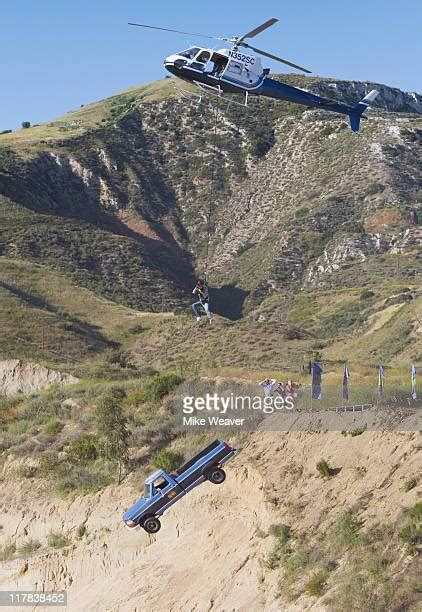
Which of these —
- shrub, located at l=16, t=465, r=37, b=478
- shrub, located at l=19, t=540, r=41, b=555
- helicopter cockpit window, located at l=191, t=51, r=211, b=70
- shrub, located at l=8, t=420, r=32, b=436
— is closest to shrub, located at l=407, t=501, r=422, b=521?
shrub, located at l=19, t=540, r=41, b=555

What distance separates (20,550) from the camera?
35.3 m

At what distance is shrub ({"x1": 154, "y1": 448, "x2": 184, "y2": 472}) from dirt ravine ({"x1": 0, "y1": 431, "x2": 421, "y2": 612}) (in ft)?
3.49

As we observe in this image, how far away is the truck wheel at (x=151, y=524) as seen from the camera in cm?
2919

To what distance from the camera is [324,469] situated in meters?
28.8

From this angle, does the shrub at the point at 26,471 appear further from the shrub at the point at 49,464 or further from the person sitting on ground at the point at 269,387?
the person sitting on ground at the point at 269,387

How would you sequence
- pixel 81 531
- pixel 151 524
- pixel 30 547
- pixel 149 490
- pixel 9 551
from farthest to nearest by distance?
pixel 9 551, pixel 30 547, pixel 81 531, pixel 151 524, pixel 149 490

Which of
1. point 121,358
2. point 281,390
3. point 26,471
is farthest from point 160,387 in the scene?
point 121,358

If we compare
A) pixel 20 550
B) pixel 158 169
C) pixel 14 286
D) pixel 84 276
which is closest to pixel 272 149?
pixel 158 169

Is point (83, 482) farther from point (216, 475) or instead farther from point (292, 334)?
point (292, 334)

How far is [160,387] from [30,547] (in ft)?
26.5

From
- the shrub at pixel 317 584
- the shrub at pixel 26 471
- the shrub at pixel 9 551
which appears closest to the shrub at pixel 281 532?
the shrub at pixel 317 584

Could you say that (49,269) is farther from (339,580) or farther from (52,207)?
(339,580)

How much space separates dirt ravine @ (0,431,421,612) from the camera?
26.9m

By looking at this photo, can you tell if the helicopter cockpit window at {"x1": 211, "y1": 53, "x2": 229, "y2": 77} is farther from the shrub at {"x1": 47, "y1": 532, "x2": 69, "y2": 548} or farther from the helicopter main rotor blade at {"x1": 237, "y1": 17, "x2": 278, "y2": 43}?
the shrub at {"x1": 47, "y1": 532, "x2": 69, "y2": 548}
